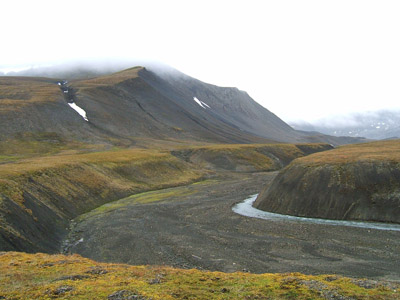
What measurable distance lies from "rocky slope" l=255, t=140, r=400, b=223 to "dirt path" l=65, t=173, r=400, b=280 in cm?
676

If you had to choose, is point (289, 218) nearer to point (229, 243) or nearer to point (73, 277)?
point (229, 243)

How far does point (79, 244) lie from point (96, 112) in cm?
15864

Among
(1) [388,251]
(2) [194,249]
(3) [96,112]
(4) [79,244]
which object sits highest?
(3) [96,112]

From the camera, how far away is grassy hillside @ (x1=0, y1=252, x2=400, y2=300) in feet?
64.0

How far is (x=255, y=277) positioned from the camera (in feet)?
79.7

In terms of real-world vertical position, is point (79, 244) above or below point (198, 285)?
below

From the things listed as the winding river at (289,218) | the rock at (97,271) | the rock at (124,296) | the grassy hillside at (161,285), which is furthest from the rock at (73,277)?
the winding river at (289,218)

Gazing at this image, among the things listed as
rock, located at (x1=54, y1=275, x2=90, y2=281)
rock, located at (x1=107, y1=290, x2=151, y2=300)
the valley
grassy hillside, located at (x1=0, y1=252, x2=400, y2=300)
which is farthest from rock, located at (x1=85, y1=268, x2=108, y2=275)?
rock, located at (x1=107, y1=290, x2=151, y2=300)

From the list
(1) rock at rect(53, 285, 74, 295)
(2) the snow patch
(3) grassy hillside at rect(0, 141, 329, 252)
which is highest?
(2) the snow patch

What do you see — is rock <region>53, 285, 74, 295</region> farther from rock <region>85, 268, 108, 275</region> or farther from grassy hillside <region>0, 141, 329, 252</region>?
grassy hillside <region>0, 141, 329, 252</region>

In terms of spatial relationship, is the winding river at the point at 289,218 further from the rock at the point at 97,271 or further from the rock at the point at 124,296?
the rock at the point at 124,296

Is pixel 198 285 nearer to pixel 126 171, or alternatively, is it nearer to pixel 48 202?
pixel 48 202

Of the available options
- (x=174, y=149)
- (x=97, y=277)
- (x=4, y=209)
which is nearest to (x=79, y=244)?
(x=4, y=209)

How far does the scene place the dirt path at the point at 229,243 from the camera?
3300 cm
